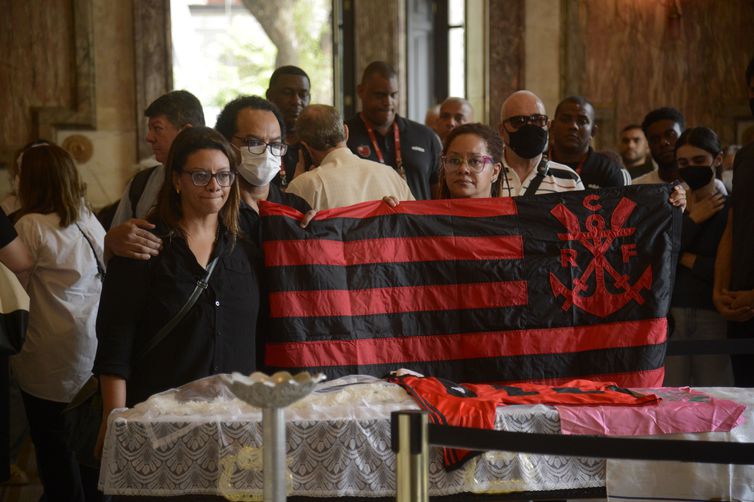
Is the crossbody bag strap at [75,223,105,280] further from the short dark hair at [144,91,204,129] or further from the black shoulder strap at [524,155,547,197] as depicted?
the black shoulder strap at [524,155,547,197]

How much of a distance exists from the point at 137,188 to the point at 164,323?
1597 millimetres

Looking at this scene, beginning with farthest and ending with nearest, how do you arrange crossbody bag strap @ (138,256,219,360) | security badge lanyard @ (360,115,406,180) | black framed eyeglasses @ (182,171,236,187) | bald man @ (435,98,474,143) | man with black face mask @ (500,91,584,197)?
1. bald man @ (435,98,474,143)
2. security badge lanyard @ (360,115,406,180)
3. man with black face mask @ (500,91,584,197)
4. black framed eyeglasses @ (182,171,236,187)
5. crossbody bag strap @ (138,256,219,360)

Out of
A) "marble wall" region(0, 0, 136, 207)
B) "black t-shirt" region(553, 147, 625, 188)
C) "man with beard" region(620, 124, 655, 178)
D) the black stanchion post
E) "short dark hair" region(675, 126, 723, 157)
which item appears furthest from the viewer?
"marble wall" region(0, 0, 136, 207)

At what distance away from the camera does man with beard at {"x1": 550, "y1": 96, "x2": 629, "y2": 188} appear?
6277mm

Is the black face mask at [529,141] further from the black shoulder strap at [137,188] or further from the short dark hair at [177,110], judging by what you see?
the black shoulder strap at [137,188]

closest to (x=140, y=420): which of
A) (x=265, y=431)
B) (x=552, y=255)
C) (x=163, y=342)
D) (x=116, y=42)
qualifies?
(x=163, y=342)

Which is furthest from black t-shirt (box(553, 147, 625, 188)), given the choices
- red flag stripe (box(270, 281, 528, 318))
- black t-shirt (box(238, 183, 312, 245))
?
black t-shirt (box(238, 183, 312, 245))

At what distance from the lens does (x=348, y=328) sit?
4.54 meters

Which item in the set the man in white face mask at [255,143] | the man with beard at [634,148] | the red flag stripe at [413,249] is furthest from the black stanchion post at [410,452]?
the man with beard at [634,148]

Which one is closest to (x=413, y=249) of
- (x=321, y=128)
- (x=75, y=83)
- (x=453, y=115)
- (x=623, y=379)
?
(x=623, y=379)

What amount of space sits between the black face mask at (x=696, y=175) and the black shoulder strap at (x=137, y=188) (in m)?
2.82

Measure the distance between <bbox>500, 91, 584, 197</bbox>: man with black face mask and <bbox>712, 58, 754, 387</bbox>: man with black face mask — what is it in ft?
2.57

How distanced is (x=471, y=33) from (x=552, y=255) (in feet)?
21.8

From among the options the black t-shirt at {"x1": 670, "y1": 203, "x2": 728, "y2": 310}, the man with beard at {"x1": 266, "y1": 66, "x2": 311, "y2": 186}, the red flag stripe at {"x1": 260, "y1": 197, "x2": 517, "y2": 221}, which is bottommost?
the black t-shirt at {"x1": 670, "y1": 203, "x2": 728, "y2": 310}
